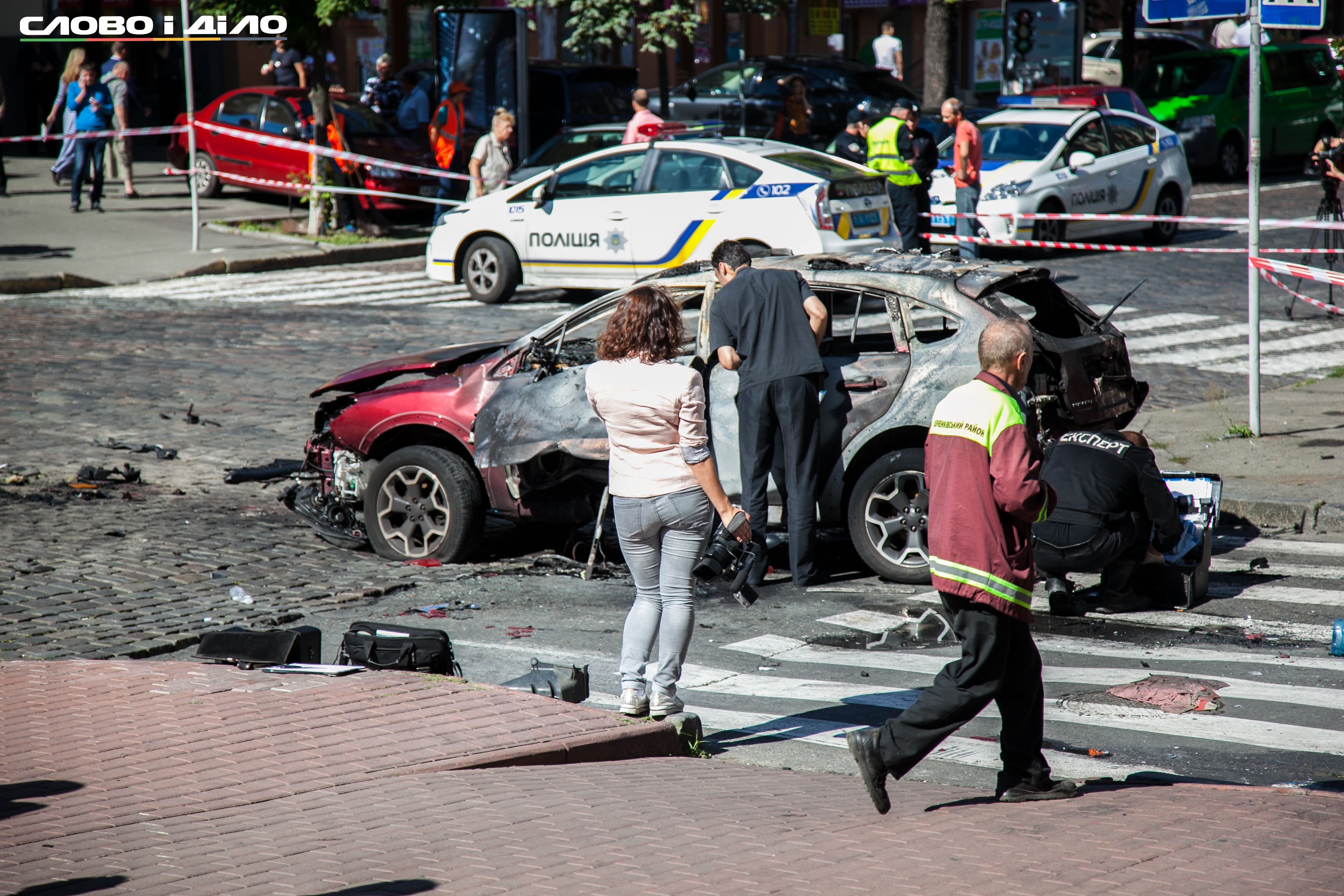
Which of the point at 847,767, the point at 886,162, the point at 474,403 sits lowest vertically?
the point at 847,767

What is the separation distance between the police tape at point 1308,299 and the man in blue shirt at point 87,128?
16.2m

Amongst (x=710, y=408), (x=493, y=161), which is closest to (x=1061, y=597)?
(x=710, y=408)

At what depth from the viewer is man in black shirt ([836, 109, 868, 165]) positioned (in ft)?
58.4

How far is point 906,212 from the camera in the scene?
1697 cm

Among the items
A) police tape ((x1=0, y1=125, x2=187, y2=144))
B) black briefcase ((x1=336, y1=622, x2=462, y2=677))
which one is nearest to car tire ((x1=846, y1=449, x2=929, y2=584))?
black briefcase ((x1=336, y1=622, x2=462, y2=677))

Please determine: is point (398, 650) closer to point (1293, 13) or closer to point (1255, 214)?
point (1255, 214)

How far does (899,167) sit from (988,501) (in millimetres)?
12627

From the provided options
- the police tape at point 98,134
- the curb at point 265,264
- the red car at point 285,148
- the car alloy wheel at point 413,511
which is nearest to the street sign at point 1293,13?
the car alloy wheel at point 413,511

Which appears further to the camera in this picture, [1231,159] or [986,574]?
[1231,159]

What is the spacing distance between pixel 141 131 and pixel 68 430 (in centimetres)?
1069

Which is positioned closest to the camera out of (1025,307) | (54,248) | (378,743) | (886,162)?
(378,743)

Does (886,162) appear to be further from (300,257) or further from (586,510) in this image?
(586,510)

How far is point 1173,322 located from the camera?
15273mm

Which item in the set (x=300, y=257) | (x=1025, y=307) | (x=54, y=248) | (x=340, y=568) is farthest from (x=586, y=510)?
(x=54, y=248)
